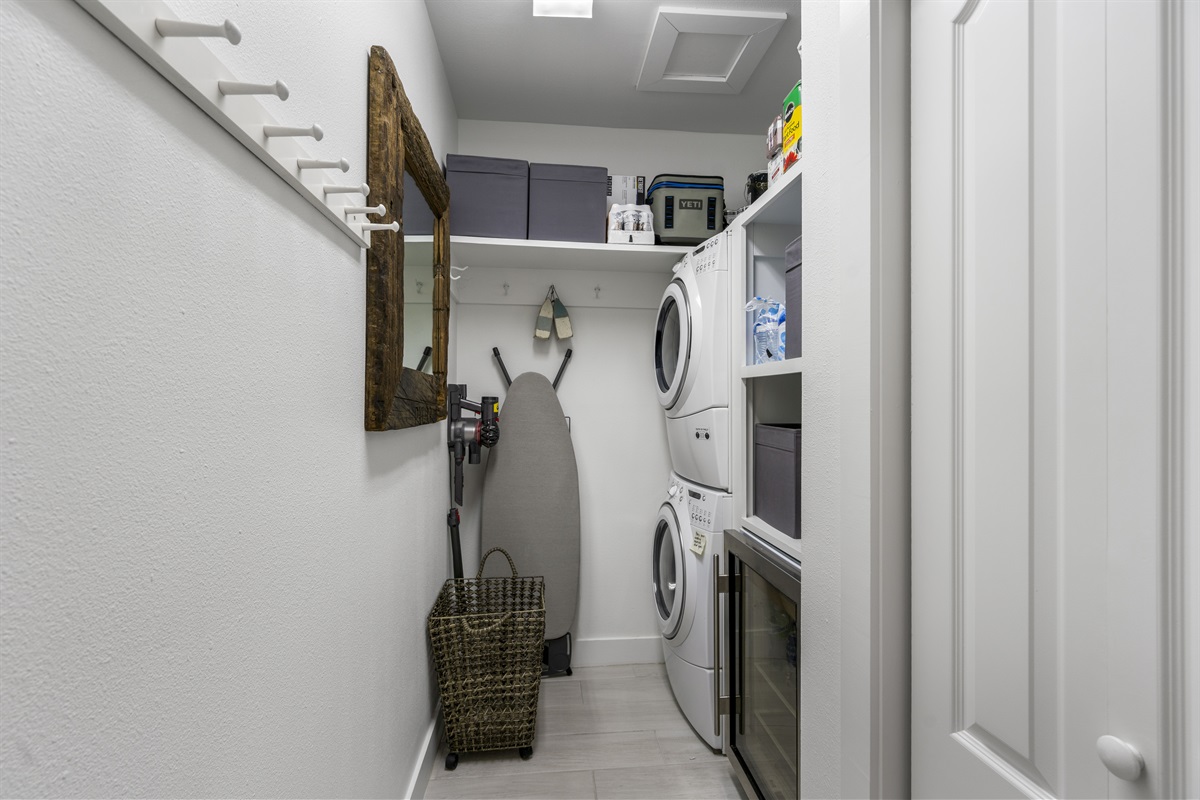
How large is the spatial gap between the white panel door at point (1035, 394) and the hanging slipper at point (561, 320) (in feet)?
6.45

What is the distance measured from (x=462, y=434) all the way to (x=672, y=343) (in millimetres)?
1011

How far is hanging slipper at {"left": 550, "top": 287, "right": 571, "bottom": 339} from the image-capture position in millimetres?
2789

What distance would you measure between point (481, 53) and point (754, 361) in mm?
1660

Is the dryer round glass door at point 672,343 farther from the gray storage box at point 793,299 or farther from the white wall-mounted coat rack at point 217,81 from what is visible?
the white wall-mounted coat rack at point 217,81

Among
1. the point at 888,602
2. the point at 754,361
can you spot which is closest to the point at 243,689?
the point at 888,602

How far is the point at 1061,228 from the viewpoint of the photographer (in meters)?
0.66

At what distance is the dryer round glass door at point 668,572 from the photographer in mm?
2285

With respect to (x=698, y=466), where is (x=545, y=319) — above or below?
above

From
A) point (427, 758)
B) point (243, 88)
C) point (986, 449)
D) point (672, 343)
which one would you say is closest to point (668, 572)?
point (672, 343)

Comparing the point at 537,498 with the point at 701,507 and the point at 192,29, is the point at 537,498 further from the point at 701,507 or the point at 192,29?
the point at 192,29

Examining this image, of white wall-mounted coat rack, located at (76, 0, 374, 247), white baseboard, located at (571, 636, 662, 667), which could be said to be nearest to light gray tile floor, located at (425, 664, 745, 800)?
white baseboard, located at (571, 636, 662, 667)

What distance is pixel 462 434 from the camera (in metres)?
2.42

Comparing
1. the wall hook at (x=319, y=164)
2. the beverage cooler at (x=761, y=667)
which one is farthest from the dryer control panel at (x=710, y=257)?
the wall hook at (x=319, y=164)

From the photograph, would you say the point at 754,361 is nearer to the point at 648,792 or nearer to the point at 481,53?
the point at 648,792
